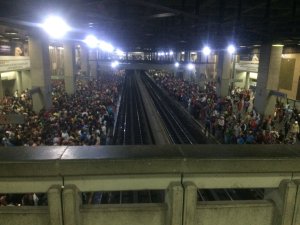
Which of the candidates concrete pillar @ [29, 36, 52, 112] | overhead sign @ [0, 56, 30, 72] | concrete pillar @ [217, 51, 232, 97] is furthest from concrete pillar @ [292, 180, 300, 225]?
concrete pillar @ [217, 51, 232, 97]

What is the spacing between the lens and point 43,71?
22.3 metres

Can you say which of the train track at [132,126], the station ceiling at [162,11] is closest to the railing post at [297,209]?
the station ceiling at [162,11]

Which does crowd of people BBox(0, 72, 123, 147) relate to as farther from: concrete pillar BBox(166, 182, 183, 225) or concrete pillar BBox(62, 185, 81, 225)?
concrete pillar BBox(166, 182, 183, 225)

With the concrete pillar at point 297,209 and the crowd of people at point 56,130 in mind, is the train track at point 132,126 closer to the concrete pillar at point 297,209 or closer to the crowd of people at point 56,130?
the crowd of people at point 56,130

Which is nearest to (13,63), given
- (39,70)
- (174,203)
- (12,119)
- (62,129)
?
(39,70)

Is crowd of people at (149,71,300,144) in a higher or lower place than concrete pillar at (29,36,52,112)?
lower

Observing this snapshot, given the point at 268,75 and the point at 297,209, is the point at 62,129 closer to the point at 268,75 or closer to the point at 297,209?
the point at 297,209

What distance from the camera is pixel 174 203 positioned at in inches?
202

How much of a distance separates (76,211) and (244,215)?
3017mm

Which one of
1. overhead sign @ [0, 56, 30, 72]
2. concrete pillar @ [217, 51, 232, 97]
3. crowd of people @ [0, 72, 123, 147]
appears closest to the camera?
crowd of people @ [0, 72, 123, 147]

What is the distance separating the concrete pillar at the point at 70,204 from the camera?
4945 mm

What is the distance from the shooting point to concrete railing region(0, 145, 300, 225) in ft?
16.3

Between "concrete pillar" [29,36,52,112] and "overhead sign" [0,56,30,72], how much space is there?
4840 millimetres

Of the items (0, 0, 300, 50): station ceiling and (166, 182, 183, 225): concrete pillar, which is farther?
(0, 0, 300, 50): station ceiling
